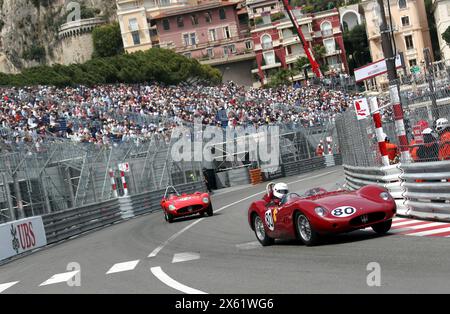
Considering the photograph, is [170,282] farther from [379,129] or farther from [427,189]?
[379,129]

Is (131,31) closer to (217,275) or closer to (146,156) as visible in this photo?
(146,156)

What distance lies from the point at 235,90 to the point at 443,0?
3640cm

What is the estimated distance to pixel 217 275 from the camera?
11297 millimetres

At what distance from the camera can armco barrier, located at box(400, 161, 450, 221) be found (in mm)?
14523

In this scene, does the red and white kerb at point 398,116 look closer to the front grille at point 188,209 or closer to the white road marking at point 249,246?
the white road marking at point 249,246

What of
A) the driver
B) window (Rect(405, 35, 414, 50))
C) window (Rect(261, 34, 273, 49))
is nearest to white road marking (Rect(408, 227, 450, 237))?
the driver

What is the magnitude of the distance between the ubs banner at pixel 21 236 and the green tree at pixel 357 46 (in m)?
87.5

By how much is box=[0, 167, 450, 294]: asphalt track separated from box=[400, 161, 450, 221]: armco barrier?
1400mm

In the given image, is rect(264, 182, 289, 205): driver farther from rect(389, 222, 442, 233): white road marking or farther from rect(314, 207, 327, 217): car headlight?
rect(389, 222, 442, 233): white road marking

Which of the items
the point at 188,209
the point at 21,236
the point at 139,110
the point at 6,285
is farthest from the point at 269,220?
the point at 139,110

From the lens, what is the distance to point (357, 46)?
4313 inches

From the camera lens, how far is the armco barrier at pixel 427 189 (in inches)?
572
